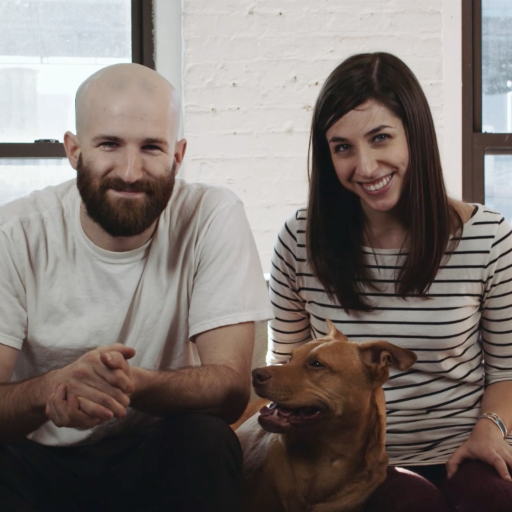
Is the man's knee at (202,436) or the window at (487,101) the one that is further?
the window at (487,101)

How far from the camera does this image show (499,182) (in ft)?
9.84

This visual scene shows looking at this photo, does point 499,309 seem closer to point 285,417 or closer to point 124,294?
point 285,417

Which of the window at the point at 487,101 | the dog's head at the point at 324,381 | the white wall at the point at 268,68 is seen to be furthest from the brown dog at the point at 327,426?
the window at the point at 487,101

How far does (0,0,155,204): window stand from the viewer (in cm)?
275

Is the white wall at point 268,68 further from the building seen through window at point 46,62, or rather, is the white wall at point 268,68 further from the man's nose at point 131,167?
the man's nose at point 131,167

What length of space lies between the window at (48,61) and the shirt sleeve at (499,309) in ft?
5.47

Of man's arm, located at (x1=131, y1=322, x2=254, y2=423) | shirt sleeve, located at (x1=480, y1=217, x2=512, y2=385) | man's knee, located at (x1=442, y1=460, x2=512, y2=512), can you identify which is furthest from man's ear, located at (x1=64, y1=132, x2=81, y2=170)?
man's knee, located at (x1=442, y1=460, x2=512, y2=512)

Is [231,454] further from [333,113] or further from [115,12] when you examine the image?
[115,12]

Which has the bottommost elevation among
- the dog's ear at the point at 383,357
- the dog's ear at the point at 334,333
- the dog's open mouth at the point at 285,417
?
the dog's open mouth at the point at 285,417

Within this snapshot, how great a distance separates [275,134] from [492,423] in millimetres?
1512

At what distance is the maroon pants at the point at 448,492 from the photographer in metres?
1.39

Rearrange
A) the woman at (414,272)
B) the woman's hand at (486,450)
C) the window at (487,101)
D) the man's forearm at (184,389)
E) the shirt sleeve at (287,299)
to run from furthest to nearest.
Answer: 1. the window at (487,101)
2. the shirt sleeve at (287,299)
3. the woman at (414,272)
4. the woman's hand at (486,450)
5. the man's forearm at (184,389)

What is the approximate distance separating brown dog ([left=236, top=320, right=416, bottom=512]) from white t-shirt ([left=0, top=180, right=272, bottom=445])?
0.18 meters

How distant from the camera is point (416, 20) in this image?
2775mm
